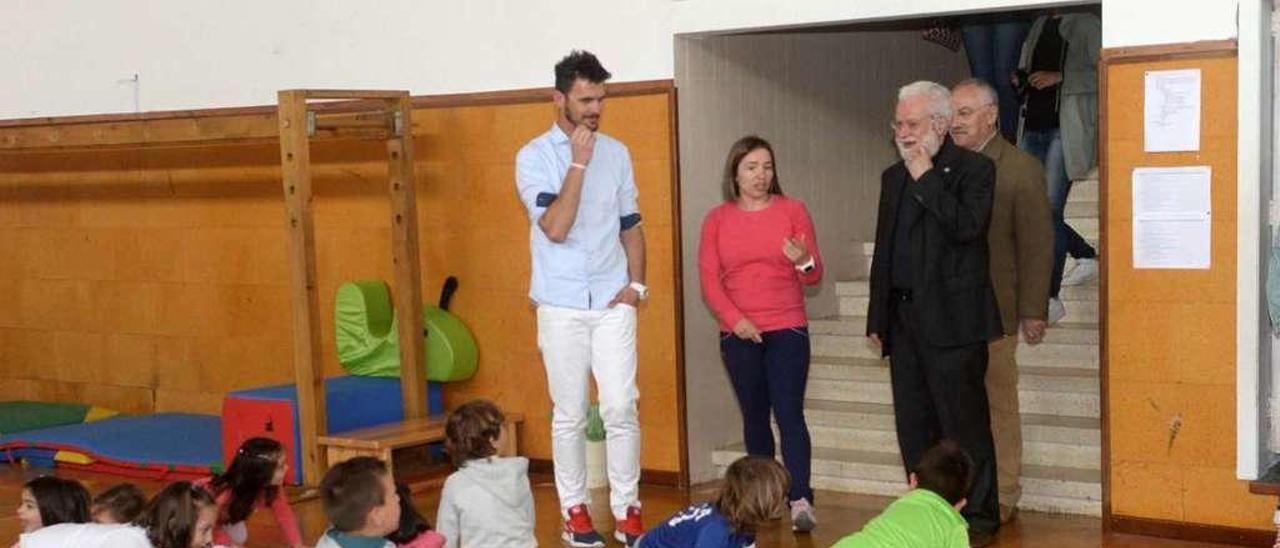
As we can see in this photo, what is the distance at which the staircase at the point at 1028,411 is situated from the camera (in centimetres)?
698

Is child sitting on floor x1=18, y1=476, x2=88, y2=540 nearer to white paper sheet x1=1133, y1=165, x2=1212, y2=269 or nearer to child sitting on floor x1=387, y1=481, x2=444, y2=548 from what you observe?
child sitting on floor x1=387, y1=481, x2=444, y2=548

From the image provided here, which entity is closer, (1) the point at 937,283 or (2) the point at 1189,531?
(1) the point at 937,283

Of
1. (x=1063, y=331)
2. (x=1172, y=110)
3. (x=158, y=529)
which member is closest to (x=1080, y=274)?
(x=1063, y=331)

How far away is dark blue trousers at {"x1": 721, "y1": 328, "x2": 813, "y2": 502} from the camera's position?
6.66 m

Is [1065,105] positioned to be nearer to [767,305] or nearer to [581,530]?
[767,305]

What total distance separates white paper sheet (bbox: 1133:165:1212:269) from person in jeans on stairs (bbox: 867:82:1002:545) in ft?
2.03

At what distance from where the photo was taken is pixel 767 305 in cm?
673

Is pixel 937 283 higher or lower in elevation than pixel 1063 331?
higher

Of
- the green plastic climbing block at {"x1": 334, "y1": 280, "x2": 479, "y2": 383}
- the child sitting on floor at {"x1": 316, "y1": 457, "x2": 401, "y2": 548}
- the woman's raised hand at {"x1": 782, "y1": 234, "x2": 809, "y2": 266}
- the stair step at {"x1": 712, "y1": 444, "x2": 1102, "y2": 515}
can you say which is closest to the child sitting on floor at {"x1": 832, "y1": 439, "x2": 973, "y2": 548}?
the child sitting on floor at {"x1": 316, "y1": 457, "x2": 401, "y2": 548}

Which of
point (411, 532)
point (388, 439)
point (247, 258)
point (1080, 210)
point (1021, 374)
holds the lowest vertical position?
point (388, 439)

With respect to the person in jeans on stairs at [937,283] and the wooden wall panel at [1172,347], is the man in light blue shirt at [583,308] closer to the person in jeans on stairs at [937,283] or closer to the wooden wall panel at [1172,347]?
the person in jeans on stairs at [937,283]

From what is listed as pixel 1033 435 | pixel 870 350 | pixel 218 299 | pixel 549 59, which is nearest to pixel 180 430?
pixel 218 299

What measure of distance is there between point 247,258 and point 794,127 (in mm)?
2819

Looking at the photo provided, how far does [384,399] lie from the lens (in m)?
8.20
